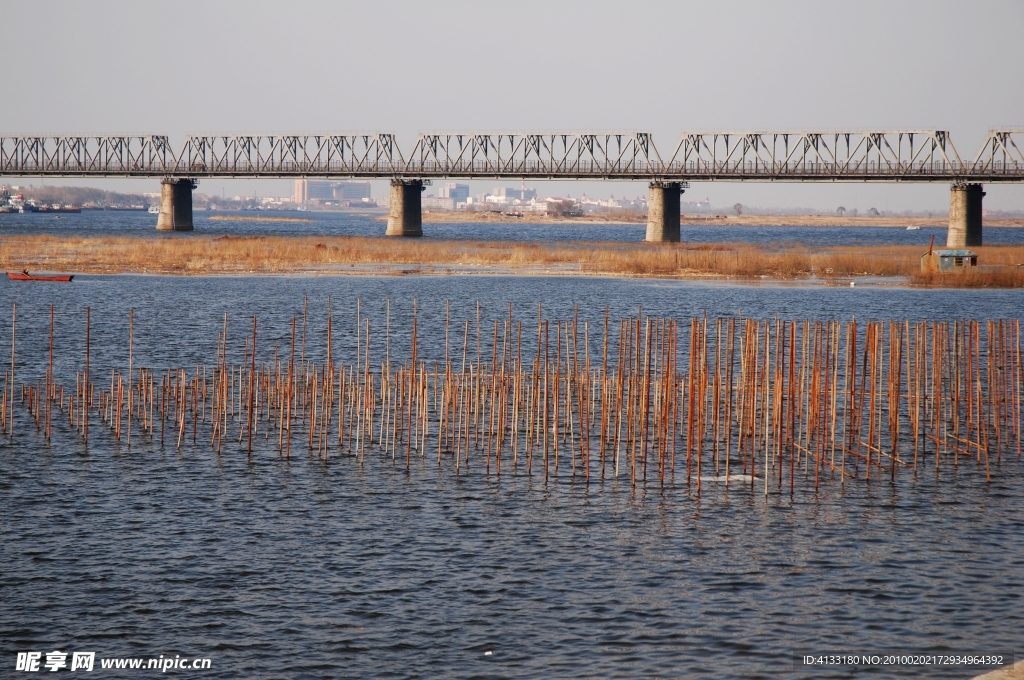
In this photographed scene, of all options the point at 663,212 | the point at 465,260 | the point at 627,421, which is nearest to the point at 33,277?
the point at 465,260

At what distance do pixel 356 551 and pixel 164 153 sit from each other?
563 feet

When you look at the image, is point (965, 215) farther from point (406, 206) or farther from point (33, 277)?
point (33, 277)

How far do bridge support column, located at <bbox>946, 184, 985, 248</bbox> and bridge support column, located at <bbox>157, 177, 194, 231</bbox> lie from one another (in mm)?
103050

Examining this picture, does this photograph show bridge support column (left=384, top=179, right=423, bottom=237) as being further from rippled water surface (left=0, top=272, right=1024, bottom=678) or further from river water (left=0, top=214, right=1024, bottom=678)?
rippled water surface (left=0, top=272, right=1024, bottom=678)

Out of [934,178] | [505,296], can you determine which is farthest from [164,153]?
[505,296]

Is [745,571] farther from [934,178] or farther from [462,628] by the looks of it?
[934,178]

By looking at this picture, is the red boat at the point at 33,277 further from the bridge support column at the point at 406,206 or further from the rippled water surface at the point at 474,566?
the bridge support column at the point at 406,206

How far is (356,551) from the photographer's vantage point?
65.5 ft

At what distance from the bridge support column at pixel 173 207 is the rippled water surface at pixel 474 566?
144509 millimetres

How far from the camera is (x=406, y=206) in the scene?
157000 mm

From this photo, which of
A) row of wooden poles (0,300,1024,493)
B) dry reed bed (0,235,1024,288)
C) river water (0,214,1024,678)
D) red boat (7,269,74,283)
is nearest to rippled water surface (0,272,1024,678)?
river water (0,214,1024,678)

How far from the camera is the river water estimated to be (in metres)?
16.0

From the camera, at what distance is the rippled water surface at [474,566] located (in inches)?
631

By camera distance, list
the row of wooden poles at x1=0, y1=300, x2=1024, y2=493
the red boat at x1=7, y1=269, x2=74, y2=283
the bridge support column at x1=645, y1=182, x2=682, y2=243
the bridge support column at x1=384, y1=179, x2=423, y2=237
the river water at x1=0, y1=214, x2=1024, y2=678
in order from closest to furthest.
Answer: the river water at x1=0, y1=214, x2=1024, y2=678 < the row of wooden poles at x1=0, y1=300, x2=1024, y2=493 < the red boat at x1=7, y1=269, x2=74, y2=283 < the bridge support column at x1=645, y1=182, x2=682, y2=243 < the bridge support column at x1=384, y1=179, x2=423, y2=237
